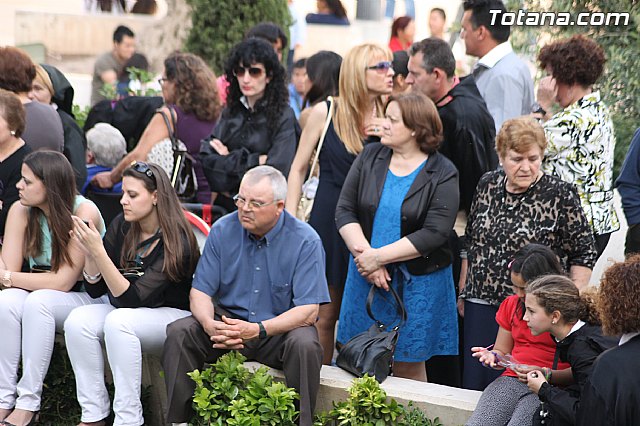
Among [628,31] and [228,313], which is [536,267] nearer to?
[228,313]

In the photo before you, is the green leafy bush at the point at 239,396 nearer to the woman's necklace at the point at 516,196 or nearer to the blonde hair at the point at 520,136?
the woman's necklace at the point at 516,196

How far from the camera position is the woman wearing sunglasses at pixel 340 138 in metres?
6.03

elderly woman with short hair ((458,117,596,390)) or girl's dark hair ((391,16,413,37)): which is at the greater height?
girl's dark hair ((391,16,413,37))

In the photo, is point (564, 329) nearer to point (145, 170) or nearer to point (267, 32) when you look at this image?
point (145, 170)

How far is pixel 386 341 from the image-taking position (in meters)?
5.27

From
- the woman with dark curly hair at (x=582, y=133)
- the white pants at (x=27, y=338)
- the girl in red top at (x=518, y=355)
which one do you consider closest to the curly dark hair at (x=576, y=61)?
the woman with dark curly hair at (x=582, y=133)

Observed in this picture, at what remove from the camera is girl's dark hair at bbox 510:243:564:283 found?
4.89 metres

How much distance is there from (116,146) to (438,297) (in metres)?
3.19

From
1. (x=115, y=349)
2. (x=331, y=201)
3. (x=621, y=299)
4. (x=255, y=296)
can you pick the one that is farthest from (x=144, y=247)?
(x=621, y=299)

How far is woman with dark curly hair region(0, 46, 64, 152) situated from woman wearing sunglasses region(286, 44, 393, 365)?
1836mm

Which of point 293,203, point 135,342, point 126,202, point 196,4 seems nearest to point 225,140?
point 293,203

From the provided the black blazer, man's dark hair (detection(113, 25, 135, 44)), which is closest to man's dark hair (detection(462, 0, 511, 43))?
the black blazer

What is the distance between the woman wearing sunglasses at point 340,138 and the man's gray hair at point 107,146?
2024 millimetres

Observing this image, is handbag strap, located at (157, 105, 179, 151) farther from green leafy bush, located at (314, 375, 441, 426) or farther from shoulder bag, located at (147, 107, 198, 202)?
green leafy bush, located at (314, 375, 441, 426)
